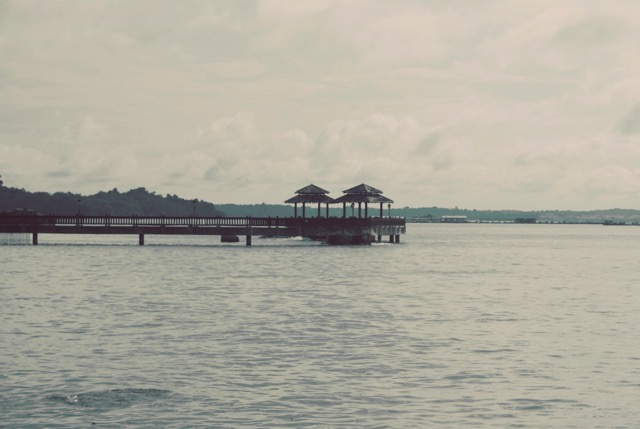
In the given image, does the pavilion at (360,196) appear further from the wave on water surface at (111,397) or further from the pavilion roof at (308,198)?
the wave on water surface at (111,397)

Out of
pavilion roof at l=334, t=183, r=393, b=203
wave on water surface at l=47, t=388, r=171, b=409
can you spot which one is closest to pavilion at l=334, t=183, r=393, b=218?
pavilion roof at l=334, t=183, r=393, b=203

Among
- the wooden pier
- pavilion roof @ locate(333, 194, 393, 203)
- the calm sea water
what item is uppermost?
pavilion roof @ locate(333, 194, 393, 203)

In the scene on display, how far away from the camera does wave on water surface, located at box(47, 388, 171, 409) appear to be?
16656 millimetres

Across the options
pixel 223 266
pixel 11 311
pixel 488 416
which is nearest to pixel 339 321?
pixel 11 311

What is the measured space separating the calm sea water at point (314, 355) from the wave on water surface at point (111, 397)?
0.12 ft

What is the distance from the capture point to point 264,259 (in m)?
74.9

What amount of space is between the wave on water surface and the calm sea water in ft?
0.12

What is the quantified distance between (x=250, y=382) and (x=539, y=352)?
8.36 m

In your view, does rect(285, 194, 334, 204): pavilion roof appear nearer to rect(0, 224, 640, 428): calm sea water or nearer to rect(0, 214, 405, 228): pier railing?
rect(0, 214, 405, 228): pier railing

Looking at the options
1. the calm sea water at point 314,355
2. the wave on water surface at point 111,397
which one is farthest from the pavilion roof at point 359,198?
the wave on water surface at point 111,397

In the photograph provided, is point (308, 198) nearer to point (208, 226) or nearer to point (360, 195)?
point (360, 195)

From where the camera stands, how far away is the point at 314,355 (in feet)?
75.0

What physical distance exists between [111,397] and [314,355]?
263 inches

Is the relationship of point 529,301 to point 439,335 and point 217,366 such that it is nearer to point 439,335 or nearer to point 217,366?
point 439,335
